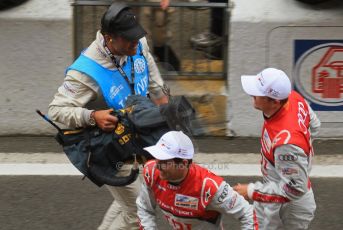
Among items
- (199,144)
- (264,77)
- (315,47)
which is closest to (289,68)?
(315,47)

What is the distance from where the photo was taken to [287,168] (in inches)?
151

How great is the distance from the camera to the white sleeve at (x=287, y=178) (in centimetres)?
381

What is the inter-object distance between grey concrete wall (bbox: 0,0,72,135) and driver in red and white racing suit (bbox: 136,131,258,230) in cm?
366

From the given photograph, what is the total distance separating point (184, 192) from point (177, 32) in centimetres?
402

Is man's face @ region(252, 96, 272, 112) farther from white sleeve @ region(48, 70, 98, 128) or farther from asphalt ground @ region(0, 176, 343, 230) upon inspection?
asphalt ground @ region(0, 176, 343, 230)

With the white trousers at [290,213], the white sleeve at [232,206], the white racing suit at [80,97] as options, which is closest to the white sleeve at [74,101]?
the white racing suit at [80,97]

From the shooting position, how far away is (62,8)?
23.9 ft

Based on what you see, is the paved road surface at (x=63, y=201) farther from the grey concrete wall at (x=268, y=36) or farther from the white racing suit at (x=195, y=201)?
the white racing suit at (x=195, y=201)

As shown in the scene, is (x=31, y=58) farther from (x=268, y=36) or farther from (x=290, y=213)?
(x=290, y=213)

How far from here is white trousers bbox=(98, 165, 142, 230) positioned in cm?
447

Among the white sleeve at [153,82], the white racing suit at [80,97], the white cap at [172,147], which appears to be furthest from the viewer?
the white sleeve at [153,82]

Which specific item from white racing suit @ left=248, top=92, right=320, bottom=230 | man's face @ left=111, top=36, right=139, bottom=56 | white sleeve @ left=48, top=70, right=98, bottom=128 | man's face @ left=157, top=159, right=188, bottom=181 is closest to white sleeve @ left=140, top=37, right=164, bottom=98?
man's face @ left=111, top=36, right=139, bottom=56

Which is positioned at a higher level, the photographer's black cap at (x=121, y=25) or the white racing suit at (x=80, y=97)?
the photographer's black cap at (x=121, y=25)

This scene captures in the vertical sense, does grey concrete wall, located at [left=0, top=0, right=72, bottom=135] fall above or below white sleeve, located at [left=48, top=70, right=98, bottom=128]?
below
